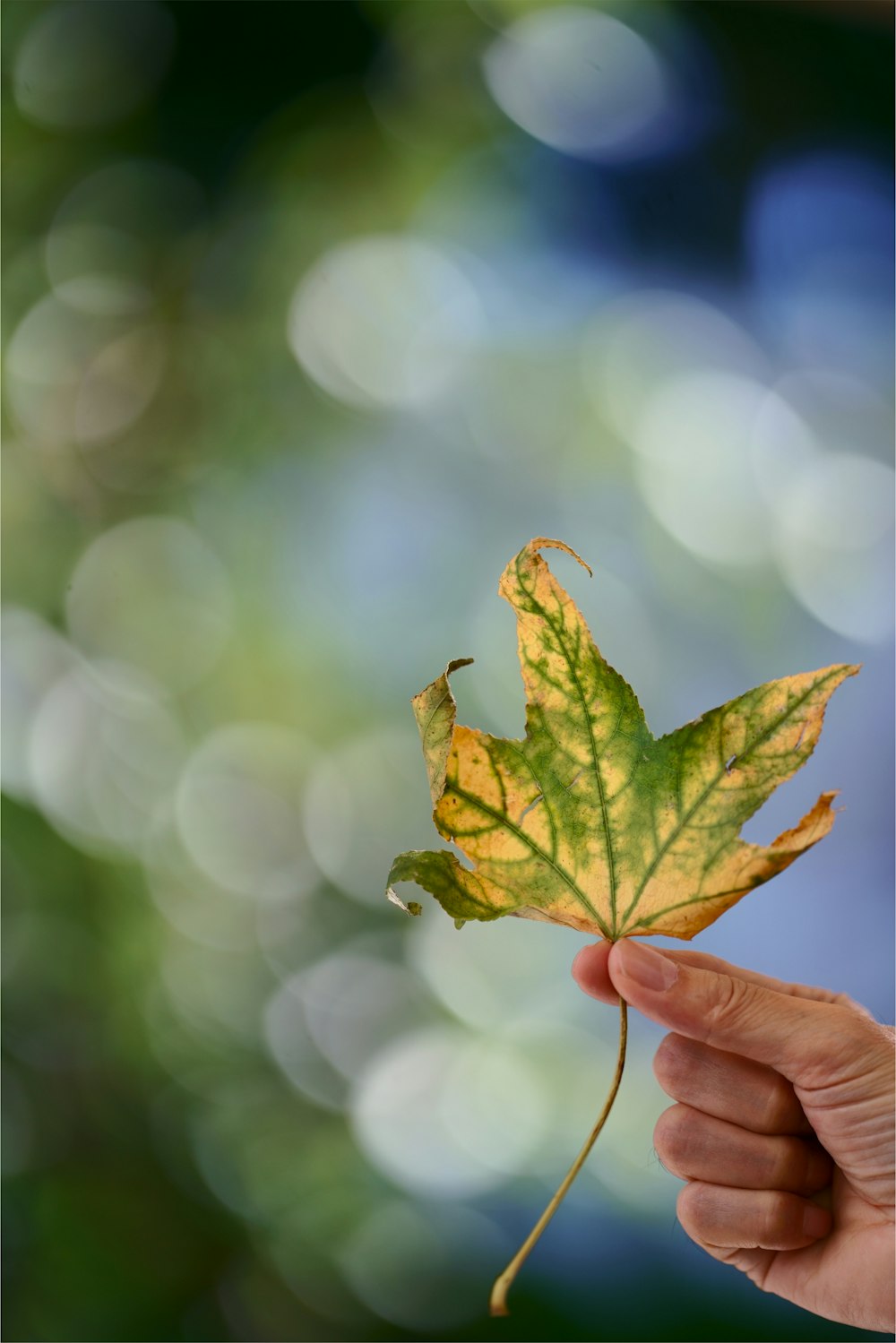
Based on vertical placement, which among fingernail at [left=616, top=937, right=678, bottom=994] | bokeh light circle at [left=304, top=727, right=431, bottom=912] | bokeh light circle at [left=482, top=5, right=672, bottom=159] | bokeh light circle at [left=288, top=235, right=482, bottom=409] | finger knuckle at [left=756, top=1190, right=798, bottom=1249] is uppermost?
bokeh light circle at [left=482, top=5, right=672, bottom=159]

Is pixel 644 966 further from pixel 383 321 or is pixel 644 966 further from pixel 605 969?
pixel 383 321

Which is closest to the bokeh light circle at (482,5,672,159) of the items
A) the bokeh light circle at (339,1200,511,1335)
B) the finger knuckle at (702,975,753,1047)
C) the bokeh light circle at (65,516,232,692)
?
the bokeh light circle at (65,516,232,692)

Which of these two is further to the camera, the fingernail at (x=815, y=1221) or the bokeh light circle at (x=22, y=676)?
the bokeh light circle at (x=22, y=676)

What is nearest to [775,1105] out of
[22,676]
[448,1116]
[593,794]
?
[593,794]

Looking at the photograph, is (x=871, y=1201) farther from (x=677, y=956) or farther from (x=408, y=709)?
(x=408, y=709)

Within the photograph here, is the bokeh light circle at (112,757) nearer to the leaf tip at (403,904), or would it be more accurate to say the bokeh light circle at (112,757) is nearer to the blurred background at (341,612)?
the blurred background at (341,612)

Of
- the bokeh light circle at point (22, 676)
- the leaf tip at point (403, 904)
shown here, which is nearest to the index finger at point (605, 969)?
the leaf tip at point (403, 904)

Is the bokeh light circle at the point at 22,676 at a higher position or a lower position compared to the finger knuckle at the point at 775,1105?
higher

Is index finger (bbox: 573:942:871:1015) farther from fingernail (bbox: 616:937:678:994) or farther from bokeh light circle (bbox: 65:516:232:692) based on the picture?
bokeh light circle (bbox: 65:516:232:692)
